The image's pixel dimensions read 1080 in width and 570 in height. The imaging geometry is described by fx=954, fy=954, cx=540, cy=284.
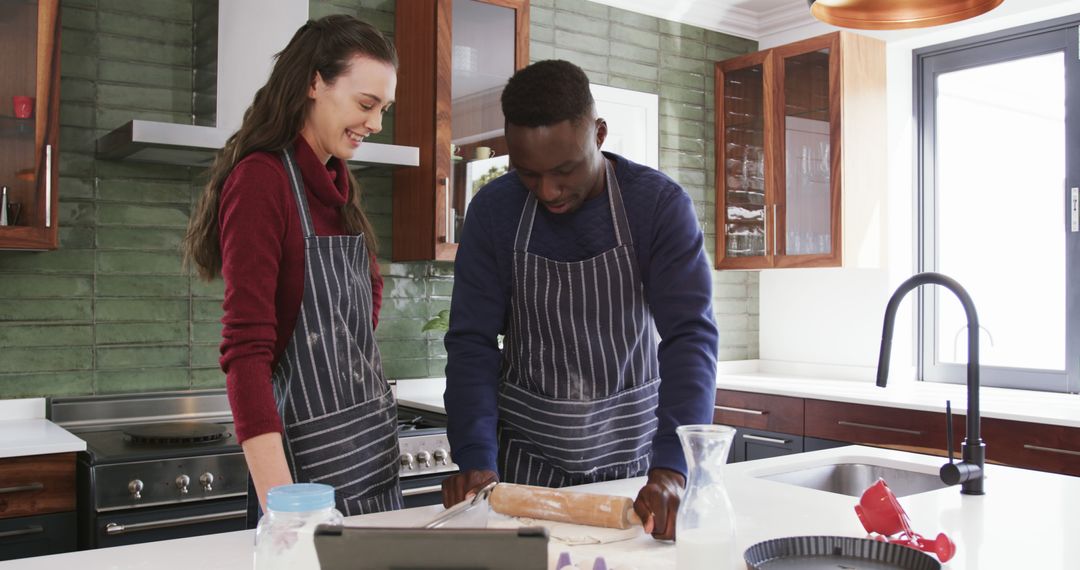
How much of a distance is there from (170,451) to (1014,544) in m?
2.06

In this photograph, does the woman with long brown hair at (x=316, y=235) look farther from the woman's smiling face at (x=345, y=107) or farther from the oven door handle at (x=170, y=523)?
the oven door handle at (x=170, y=523)

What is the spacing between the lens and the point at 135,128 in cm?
266

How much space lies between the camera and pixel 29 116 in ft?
8.77

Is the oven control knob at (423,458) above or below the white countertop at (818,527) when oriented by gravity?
below

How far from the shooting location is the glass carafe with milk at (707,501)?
1.05 metres

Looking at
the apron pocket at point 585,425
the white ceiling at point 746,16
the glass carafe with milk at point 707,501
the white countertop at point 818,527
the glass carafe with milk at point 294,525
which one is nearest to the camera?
the glass carafe with milk at point 294,525

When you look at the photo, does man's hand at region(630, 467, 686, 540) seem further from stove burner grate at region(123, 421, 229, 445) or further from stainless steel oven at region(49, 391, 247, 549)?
stove burner grate at region(123, 421, 229, 445)

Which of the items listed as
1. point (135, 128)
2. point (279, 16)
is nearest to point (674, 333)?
point (135, 128)

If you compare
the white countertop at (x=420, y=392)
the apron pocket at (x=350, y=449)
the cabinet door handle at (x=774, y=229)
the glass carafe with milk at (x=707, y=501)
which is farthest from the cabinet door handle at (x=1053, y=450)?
the glass carafe with milk at (x=707, y=501)

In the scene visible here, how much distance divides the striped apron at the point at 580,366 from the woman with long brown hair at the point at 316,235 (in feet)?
0.94

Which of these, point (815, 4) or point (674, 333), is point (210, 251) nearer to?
point (674, 333)

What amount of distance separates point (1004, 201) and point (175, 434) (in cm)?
337

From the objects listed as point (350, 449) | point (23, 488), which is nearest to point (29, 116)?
point (23, 488)

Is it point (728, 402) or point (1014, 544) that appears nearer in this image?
point (1014, 544)
